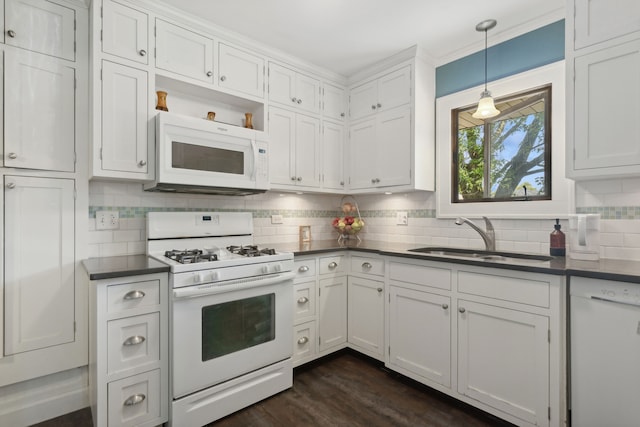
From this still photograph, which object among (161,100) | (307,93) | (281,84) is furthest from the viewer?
(307,93)

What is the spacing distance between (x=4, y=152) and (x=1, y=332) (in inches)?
38.6

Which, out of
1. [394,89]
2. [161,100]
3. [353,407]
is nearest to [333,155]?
[394,89]

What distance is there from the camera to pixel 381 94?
2924mm

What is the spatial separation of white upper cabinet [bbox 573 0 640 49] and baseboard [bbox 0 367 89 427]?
141 inches

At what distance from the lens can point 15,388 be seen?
1854 millimetres

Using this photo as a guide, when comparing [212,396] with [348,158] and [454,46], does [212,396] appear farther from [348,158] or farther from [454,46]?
[454,46]

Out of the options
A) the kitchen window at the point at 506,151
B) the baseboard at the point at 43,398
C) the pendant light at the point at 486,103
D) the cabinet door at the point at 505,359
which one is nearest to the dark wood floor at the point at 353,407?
the baseboard at the point at 43,398

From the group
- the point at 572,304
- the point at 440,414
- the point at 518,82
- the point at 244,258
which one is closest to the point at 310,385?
the point at 440,414

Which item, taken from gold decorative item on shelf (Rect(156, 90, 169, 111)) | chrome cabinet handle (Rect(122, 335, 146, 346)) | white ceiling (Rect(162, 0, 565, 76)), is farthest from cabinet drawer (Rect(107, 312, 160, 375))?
white ceiling (Rect(162, 0, 565, 76))

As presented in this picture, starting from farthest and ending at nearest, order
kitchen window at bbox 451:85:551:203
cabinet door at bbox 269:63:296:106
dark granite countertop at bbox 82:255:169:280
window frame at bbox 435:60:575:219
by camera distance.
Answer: cabinet door at bbox 269:63:296:106, kitchen window at bbox 451:85:551:203, window frame at bbox 435:60:575:219, dark granite countertop at bbox 82:255:169:280

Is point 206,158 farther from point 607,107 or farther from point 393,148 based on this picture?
point 607,107

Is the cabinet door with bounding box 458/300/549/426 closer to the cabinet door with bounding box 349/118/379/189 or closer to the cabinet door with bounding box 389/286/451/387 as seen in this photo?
the cabinet door with bounding box 389/286/451/387

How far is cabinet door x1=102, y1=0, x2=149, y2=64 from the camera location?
192 cm

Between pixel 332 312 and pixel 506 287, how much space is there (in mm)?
1349
